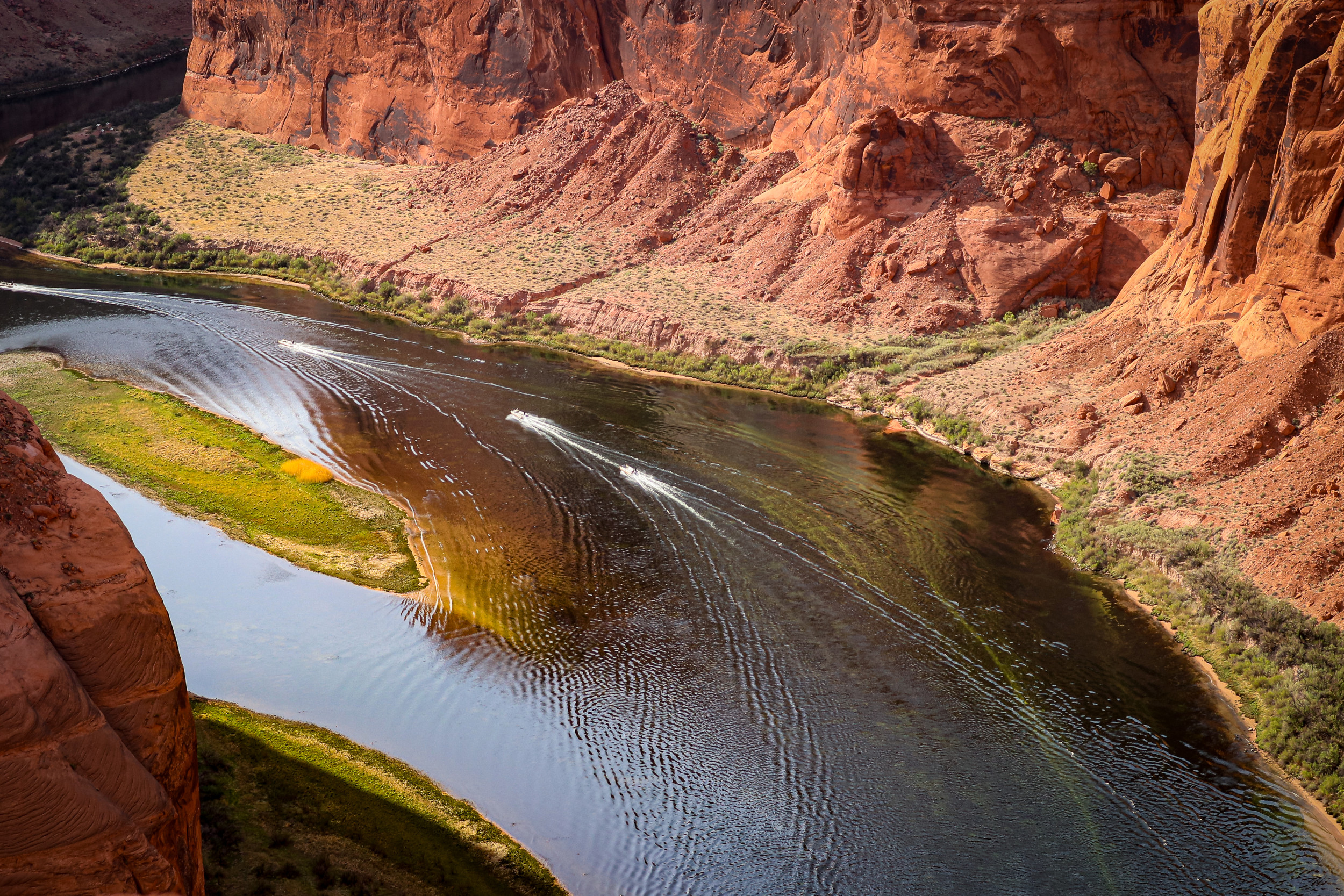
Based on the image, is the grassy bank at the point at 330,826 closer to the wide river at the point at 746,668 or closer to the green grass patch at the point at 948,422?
the wide river at the point at 746,668

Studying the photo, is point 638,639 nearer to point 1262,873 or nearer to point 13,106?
point 1262,873

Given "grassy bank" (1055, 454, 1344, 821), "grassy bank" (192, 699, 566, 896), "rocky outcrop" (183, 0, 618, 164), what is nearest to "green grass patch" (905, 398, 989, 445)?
"grassy bank" (1055, 454, 1344, 821)

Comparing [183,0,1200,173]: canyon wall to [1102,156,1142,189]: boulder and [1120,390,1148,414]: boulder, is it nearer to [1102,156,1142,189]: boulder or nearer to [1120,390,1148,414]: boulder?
[1102,156,1142,189]: boulder

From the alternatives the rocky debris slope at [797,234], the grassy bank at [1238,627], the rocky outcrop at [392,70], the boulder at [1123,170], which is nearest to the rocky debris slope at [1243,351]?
the grassy bank at [1238,627]

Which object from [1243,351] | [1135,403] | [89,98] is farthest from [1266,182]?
[89,98]

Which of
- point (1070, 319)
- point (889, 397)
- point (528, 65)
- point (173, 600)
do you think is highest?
point (528, 65)

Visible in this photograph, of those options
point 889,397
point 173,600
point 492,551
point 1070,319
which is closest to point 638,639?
point 492,551
